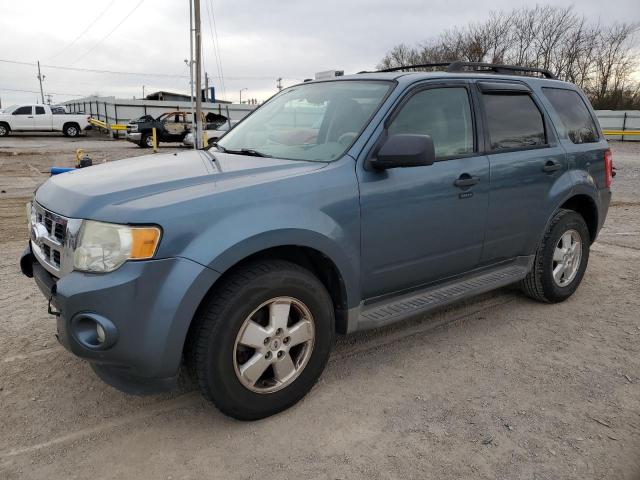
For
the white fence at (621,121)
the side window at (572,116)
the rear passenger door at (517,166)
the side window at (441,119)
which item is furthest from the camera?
the white fence at (621,121)

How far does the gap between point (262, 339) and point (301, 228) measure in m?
0.59

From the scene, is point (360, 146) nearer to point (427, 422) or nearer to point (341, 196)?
point (341, 196)

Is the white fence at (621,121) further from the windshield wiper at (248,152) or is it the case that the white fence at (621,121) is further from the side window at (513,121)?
the windshield wiper at (248,152)

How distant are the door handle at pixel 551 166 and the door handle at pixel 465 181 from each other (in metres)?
0.84

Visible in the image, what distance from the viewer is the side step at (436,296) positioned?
3.15m

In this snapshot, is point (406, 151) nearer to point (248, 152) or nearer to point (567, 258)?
point (248, 152)

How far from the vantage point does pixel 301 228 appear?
2.66m

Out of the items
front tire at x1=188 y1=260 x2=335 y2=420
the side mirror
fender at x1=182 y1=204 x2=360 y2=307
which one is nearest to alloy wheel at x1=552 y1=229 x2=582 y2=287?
the side mirror

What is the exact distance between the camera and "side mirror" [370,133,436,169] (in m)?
2.84

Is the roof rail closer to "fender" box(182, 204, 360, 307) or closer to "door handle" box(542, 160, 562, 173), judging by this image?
"door handle" box(542, 160, 562, 173)

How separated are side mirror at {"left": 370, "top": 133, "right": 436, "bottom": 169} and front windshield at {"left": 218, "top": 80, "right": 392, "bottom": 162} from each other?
27cm

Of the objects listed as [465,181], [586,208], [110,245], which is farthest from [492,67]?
[110,245]

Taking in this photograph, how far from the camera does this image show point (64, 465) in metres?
2.43

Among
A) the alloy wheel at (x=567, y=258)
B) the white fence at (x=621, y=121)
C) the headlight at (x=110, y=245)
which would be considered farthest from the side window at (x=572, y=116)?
the white fence at (x=621, y=121)
